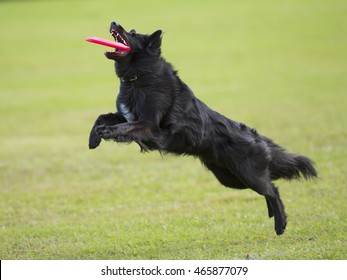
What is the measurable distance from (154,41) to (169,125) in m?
0.99

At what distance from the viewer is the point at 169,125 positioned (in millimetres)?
7492

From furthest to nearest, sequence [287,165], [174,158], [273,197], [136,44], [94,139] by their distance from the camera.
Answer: [174,158] < [287,165] < [273,197] < [136,44] < [94,139]

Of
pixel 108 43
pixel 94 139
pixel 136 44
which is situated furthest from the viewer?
pixel 136 44

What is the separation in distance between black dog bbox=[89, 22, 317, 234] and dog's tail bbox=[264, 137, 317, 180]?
0.17m

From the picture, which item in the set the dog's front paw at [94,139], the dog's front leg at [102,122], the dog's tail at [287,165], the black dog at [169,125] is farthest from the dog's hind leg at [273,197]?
the dog's front paw at [94,139]

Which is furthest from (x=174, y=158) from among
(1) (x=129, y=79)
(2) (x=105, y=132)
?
(2) (x=105, y=132)

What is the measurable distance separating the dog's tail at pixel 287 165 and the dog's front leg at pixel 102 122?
1.92 m

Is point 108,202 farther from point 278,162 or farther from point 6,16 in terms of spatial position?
point 6,16

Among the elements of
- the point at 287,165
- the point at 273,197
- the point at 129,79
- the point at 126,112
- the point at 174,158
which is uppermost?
the point at 129,79

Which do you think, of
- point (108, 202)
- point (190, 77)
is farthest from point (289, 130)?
point (190, 77)

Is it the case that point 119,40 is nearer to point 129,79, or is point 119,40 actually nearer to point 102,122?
point 129,79

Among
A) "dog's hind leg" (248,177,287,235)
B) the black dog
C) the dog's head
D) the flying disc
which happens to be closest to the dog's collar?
the black dog

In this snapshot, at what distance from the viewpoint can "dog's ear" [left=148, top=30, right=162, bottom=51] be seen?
7406 millimetres

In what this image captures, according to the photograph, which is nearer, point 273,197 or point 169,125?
point 169,125
